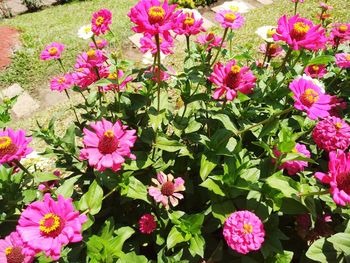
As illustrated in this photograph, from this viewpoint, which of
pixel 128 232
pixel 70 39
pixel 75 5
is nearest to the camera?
pixel 128 232

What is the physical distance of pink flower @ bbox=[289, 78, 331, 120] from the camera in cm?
132

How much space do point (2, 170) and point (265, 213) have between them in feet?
4.34

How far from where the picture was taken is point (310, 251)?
144cm

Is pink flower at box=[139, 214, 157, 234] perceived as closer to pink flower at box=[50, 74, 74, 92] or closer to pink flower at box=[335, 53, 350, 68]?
pink flower at box=[50, 74, 74, 92]

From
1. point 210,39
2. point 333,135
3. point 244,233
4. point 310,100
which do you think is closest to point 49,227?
point 244,233

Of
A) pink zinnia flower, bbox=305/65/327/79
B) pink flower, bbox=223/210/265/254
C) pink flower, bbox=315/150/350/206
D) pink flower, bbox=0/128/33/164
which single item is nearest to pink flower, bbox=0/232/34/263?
pink flower, bbox=0/128/33/164

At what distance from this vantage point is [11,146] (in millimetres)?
1465

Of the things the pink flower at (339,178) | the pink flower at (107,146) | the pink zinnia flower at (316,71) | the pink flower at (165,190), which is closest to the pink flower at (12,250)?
the pink flower at (107,146)

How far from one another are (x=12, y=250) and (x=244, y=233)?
994mm

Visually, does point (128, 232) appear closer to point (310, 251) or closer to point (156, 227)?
point (156, 227)

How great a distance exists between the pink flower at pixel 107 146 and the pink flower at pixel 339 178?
2.59 feet

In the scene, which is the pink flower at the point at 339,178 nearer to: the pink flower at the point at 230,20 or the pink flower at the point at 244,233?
the pink flower at the point at 244,233

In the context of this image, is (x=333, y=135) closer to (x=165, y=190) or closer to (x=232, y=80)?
(x=232, y=80)

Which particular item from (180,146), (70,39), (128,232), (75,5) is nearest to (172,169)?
(180,146)
